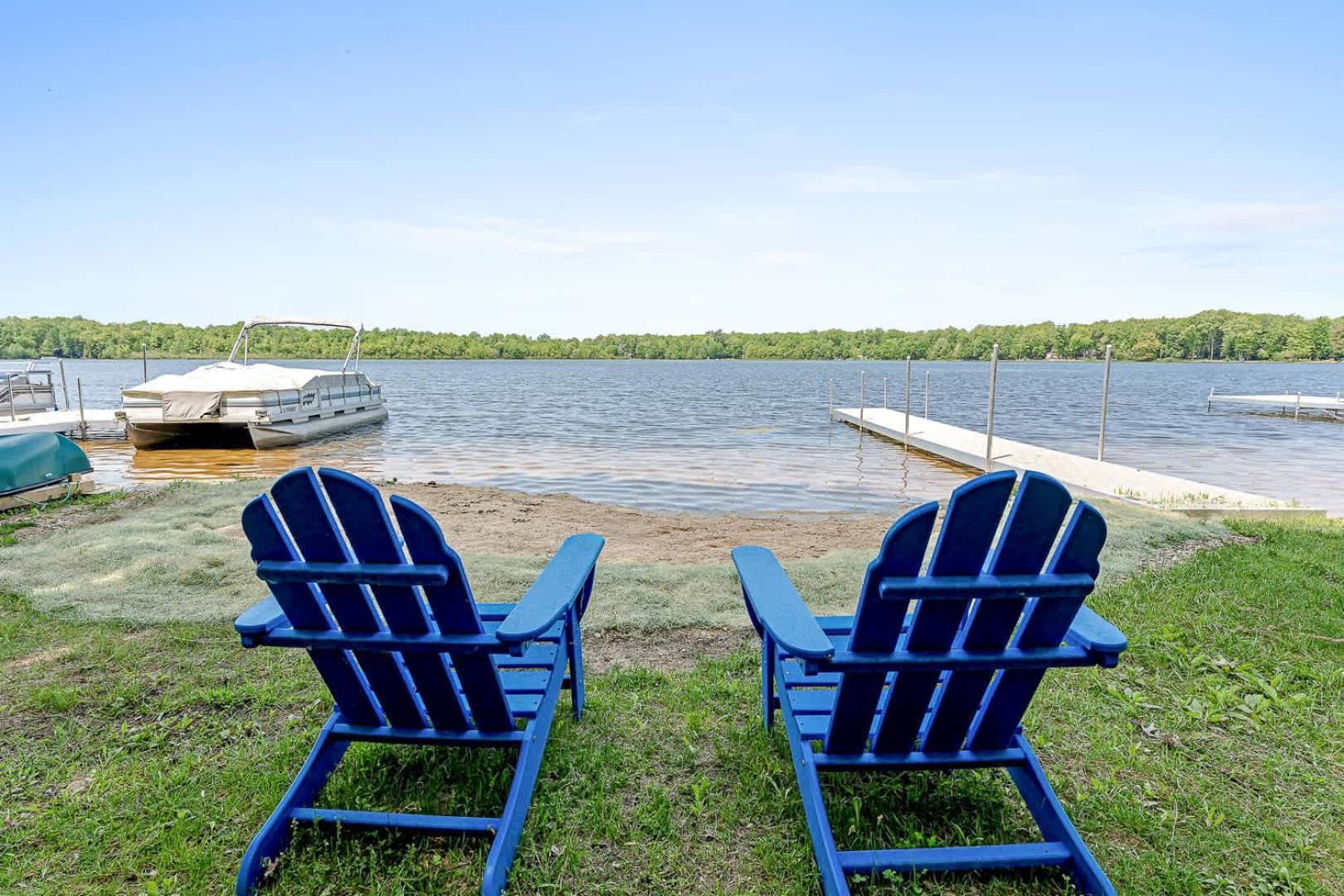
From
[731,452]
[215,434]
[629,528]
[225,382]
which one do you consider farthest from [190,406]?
[629,528]

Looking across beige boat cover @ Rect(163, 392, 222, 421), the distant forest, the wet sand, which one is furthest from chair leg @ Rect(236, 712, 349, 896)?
the distant forest

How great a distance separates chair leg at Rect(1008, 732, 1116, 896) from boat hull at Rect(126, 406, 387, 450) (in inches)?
704

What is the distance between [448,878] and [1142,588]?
14.6 feet

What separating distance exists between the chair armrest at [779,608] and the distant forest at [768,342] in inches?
2471

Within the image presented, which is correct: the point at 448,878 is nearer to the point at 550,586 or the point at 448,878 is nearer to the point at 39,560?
the point at 550,586

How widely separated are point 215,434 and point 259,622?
18.4 m

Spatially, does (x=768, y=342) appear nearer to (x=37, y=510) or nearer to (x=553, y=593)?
(x=37, y=510)

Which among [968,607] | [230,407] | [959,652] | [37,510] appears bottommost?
[37,510]

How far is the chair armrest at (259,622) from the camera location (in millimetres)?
1983

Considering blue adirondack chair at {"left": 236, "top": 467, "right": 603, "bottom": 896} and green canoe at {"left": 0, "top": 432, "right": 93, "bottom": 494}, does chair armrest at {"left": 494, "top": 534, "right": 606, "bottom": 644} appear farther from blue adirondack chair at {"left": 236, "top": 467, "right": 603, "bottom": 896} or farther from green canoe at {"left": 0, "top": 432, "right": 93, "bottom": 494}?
green canoe at {"left": 0, "top": 432, "right": 93, "bottom": 494}

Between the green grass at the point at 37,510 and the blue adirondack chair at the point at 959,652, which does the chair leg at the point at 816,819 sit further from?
the green grass at the point at 37,510

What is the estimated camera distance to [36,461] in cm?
745

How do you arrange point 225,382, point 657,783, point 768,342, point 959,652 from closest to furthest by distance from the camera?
point 959,652, point 657,783, point 225,382, point 768,342

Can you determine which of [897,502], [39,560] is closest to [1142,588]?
[897,502]
